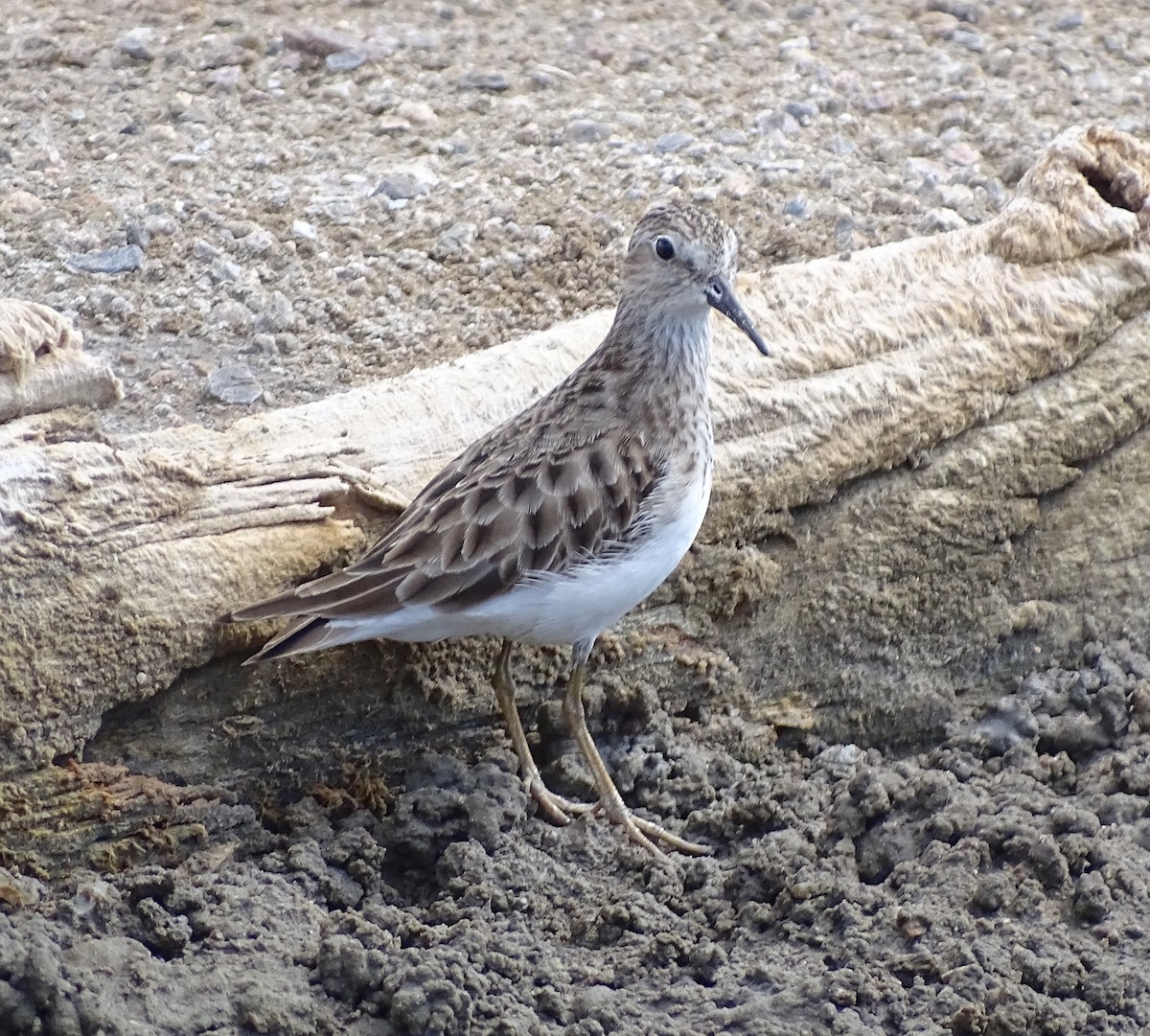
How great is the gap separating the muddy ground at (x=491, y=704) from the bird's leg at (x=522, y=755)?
0.20ft

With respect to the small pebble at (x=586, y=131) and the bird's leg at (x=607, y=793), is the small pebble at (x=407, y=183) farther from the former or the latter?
the bird's leg at (x=607, y=793)

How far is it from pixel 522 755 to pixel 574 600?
0.55m

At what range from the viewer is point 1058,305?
4629mm

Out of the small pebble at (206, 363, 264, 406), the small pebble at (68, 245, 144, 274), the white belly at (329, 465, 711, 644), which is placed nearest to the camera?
the white belly at (329, 465, 711, 644)

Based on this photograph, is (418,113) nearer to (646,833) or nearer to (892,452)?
(892,452)

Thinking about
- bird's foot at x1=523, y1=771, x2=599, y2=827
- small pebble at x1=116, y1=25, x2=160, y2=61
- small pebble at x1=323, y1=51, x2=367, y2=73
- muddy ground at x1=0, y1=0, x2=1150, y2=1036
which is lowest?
bird's foot at x1=523, y1=771, x2=599, y2=827

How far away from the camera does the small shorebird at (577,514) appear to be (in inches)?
149

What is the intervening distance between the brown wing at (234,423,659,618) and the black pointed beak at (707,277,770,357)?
1.28ft

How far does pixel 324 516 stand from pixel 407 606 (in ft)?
1.32

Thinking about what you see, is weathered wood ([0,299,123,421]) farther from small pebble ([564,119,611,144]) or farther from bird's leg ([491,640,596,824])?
small pebble ([564,119,611,144])

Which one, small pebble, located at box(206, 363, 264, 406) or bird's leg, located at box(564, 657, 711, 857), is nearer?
bird's leg, located at box(564, 657, 711, 857)

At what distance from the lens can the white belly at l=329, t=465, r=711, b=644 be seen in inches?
151

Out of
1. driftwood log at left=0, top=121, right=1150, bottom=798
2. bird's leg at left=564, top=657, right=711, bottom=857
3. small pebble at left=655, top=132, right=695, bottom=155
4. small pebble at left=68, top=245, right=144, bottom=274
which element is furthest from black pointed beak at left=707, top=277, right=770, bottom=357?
small pebble at left=655, top=132, right=695, bottom=155

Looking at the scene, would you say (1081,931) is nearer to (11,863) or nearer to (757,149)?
(11,863)
